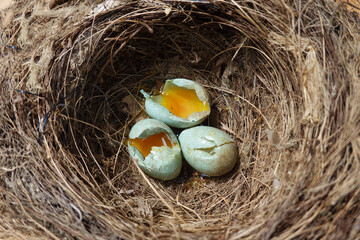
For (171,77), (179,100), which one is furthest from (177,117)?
(171,77)

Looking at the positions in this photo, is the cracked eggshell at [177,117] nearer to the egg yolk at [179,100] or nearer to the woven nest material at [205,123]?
the egg yolk at [179,100]

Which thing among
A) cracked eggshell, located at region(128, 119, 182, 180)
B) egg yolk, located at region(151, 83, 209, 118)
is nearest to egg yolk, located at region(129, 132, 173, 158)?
cracked eggshell, located at region(128, 119, 182, 180)

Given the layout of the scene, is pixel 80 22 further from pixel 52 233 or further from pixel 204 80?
pixel 52 233

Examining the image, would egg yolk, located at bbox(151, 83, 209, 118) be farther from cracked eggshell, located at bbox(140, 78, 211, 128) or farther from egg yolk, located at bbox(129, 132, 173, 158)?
egg yolk, located at bbox(129, 132, 173, 158)

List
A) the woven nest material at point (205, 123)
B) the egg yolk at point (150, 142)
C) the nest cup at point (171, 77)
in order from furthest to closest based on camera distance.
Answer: the egg yolk at point (150, 142), the nest cup at point (171, 77), the woven nest material at point (205, 123)

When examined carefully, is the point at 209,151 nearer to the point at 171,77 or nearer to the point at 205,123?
the point at 205,123

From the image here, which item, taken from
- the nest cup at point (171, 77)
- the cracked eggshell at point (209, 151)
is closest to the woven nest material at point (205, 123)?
the nest cup at point (171, 77)
